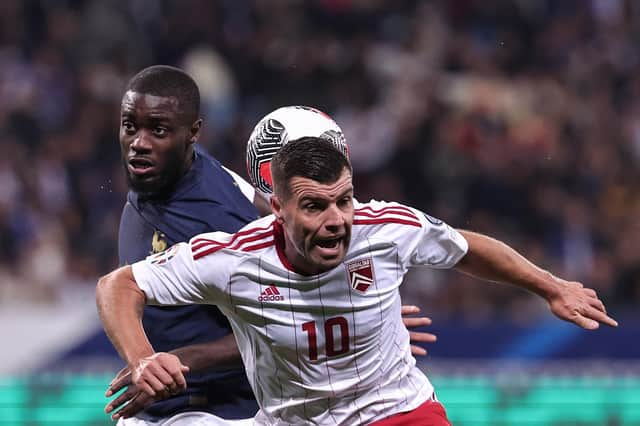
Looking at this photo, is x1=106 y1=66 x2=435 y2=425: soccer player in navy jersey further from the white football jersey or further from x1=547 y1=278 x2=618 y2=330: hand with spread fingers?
x1=547 y1=278 x2=618 y2=330: hand with spread fingers

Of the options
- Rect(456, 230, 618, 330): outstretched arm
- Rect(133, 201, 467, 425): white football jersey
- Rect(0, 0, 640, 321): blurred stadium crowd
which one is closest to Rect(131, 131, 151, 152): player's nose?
Rect(133, 201, 467, 425): white football jersey

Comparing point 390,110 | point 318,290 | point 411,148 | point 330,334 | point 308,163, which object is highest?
point 390,110

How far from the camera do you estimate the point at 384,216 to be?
13.9ft

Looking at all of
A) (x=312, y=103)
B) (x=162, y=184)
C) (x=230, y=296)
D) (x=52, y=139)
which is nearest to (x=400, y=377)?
(x=230, y=296)

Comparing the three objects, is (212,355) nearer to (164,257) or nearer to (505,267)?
(164,257)

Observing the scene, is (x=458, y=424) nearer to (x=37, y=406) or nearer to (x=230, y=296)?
(x=37, y=406)

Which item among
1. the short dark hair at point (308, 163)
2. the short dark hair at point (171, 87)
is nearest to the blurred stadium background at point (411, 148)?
the short dark hair at point (171, 87)

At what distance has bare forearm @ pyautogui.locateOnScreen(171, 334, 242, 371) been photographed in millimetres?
4406

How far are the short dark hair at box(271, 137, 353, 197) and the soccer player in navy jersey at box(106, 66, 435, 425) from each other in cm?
58

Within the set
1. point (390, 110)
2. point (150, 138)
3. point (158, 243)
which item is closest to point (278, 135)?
point (150, 138)

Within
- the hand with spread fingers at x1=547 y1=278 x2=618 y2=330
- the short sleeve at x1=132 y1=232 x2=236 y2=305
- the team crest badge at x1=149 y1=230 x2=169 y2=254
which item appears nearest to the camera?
the short sleeve at x1=132 y1=232 x2=236 y2=305

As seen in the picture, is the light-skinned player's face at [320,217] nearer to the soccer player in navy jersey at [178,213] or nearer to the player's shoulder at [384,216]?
the player's shoulder at [384,216]

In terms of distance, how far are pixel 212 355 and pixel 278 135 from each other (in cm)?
82

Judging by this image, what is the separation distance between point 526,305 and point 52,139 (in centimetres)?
451
